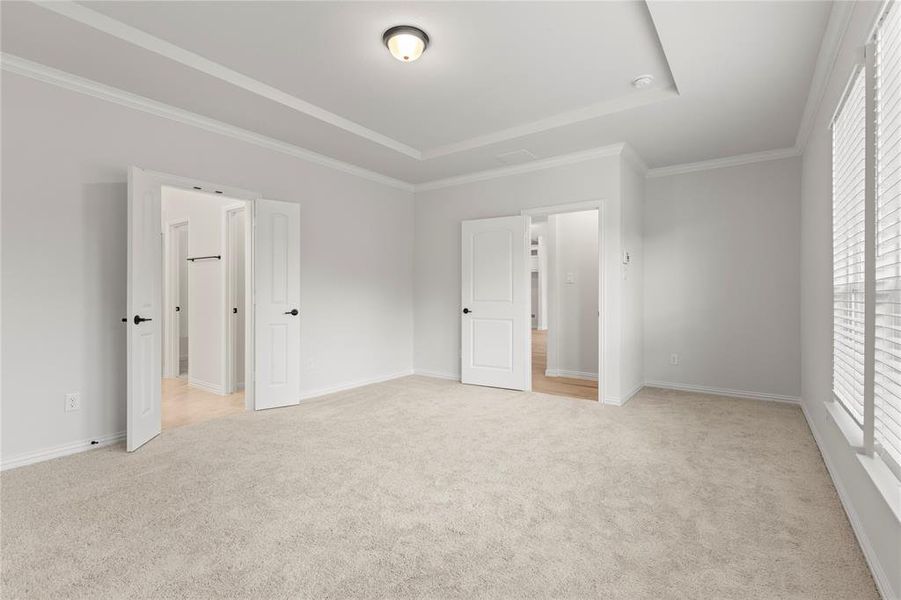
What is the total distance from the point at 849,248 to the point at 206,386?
19.1 feet

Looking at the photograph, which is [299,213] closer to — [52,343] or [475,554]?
[52,343]

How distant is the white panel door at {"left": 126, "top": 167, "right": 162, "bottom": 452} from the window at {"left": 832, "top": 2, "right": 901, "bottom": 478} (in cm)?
407

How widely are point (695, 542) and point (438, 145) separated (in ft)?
12.9

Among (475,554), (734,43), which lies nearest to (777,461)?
(475,554)

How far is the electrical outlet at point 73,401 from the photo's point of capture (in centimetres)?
305

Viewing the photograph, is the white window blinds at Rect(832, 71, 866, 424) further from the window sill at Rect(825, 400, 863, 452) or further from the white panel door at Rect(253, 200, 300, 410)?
the white panel door at Rect(253, 200, 300, 410)

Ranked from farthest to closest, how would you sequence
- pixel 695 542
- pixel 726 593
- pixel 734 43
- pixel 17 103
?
pixel 17 103
pixel 734 43
pixel 695 542
pixel 726 593

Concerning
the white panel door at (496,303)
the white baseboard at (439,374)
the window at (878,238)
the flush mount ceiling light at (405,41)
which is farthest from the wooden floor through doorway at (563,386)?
the flush mount ceiling light at (405,41)

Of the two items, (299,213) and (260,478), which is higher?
(299,213)

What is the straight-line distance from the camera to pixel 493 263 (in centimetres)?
516

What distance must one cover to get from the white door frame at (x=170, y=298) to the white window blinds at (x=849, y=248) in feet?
20.8

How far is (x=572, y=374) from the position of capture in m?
5.93

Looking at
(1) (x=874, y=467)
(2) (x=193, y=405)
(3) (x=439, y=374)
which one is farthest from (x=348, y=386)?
(1) (x=874, y=467)

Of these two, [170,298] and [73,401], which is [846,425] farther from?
[170,298]
